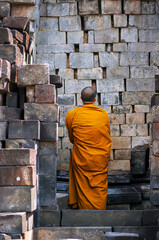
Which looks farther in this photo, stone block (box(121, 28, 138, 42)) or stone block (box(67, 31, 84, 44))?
stone block (box(67, 31, 84, 44))

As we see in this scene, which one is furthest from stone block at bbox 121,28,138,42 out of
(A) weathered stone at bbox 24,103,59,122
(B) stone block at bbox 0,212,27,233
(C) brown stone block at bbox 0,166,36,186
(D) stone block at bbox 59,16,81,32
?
(B) stone block at bbox 0,212,27,233

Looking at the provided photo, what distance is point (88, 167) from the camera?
8.20m

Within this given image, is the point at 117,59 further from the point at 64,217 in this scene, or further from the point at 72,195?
the point at 64,217

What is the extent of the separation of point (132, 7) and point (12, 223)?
795 centimetres

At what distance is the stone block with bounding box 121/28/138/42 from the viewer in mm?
12586

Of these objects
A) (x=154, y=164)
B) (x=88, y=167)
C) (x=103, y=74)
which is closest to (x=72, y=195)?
(x=88, y=167)

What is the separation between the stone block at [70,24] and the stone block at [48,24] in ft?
0.44

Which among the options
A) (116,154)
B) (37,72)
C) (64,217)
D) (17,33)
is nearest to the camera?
(64,217)

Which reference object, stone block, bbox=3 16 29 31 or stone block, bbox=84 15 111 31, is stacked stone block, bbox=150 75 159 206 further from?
stone block, bbox=84 15 111 31

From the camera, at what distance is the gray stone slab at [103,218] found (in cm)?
714

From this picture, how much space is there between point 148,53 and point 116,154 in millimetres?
2687

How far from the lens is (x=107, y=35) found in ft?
41.5

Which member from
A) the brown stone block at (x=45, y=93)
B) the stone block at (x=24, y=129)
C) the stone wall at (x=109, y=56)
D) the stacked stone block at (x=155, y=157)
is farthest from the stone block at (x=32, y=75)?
the stone wall at (x=109, y=56)

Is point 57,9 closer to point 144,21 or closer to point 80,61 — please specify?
point 80,61
